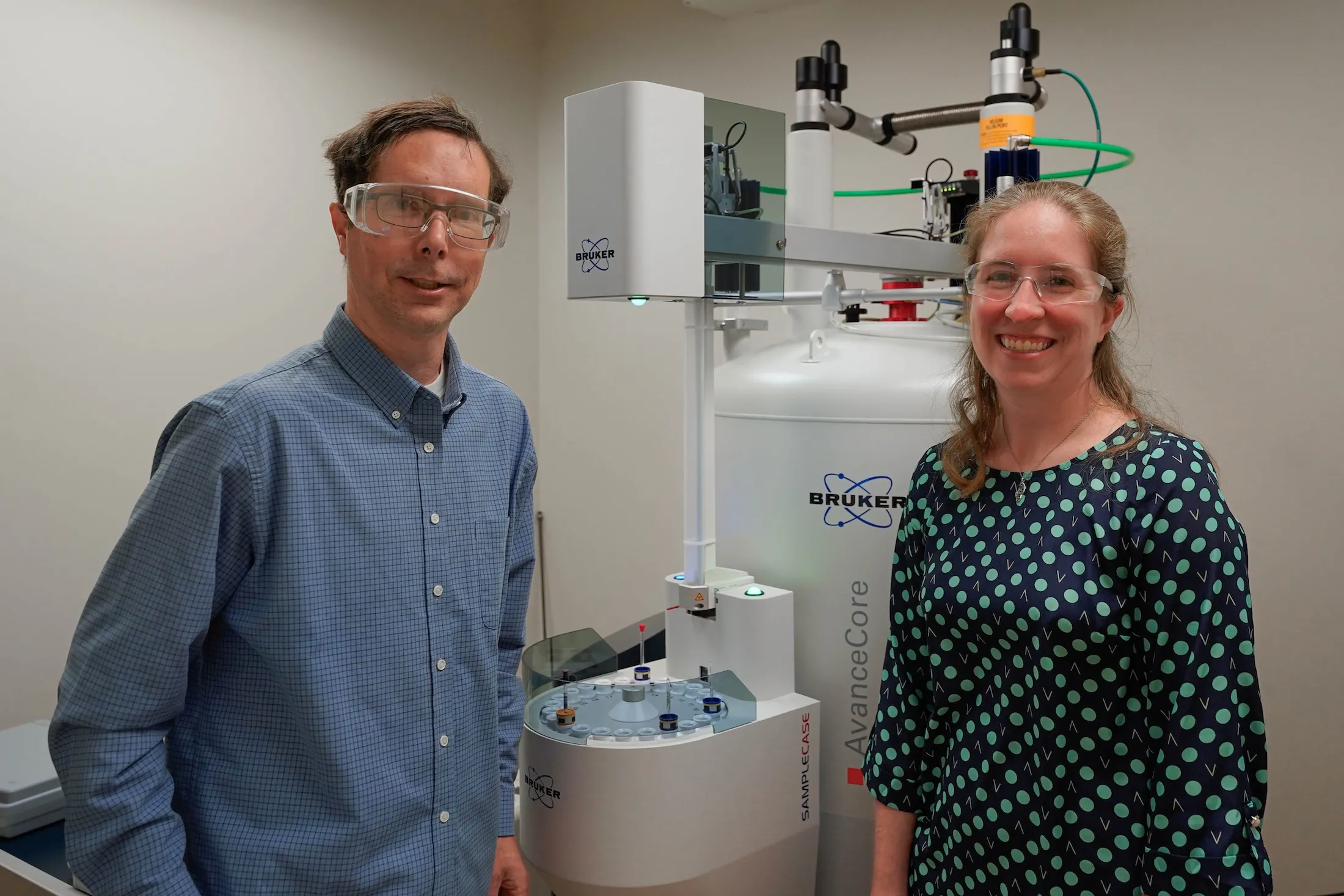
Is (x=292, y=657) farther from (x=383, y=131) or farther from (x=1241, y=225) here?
(x=1241, y=225)

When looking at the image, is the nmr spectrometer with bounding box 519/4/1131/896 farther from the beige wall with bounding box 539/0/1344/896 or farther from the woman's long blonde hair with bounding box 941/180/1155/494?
the beige wall with bounding box 539/0/1344/896

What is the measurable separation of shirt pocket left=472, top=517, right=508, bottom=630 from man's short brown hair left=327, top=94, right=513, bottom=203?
42cm

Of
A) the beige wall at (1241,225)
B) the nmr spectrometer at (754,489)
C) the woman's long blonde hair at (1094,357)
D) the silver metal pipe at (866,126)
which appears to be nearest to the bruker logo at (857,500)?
the nmr spectrometer at (754,489)

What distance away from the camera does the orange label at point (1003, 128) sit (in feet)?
5.75

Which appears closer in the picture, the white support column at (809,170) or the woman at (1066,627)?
the woman at (1066,627)

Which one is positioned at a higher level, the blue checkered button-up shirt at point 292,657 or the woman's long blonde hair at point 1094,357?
the woman's long blonde hair at point 1094,357

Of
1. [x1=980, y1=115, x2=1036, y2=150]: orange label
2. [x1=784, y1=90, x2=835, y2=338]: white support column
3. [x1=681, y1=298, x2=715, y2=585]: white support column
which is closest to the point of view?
[x1=681, y1=298, x2=715, y2=585]: white support column

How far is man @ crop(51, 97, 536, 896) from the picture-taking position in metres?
1.01

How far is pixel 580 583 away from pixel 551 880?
210 cm

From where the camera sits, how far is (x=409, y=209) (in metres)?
1.14

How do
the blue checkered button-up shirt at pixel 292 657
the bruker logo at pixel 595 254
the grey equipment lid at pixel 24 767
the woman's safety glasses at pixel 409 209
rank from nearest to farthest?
the blue checkered button-up shirt at pixel 292 657, the woman's safety glasses at pixel 409 209, the bruker logo at pixel 595 254, the grey equipment lid at pixel 24 767

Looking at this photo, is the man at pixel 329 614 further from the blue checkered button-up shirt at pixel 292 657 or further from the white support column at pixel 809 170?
the white support column at pixel 809 170

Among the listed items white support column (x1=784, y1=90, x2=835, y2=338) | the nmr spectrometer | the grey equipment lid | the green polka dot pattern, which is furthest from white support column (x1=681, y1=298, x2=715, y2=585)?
the grey equipment lid

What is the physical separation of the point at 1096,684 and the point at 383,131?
989mm
